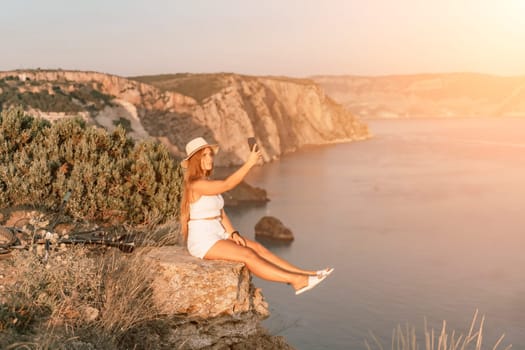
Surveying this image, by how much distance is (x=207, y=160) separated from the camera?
23.8 feet

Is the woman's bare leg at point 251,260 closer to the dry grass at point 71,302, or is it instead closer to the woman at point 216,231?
the woman at point 216,231

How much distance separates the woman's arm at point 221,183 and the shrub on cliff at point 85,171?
388cm

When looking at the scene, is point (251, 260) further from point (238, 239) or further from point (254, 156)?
point (254, 156)

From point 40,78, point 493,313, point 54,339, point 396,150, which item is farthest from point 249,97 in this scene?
point 54,339

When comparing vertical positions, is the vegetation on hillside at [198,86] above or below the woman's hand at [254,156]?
above

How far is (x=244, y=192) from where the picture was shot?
7125 centimetres

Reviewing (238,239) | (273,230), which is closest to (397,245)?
(273,230)

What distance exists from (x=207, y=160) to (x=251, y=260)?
1.39 m

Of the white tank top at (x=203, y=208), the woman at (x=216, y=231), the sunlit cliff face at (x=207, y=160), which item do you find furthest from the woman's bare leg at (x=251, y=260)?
the sunlit cliff face at (x=207, y=160)

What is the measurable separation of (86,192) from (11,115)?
9.02 feet

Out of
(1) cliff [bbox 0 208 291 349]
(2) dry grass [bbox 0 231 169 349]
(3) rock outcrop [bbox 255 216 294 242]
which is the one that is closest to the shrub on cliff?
(1) cliff [bbox 0 208 291 349]

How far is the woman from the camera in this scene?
684 cm

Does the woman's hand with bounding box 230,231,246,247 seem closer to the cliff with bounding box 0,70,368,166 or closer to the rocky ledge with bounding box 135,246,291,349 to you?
the rocky ledge with bounding box 135,246,291,349

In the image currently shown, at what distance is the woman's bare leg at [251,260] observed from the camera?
22.4 feet
